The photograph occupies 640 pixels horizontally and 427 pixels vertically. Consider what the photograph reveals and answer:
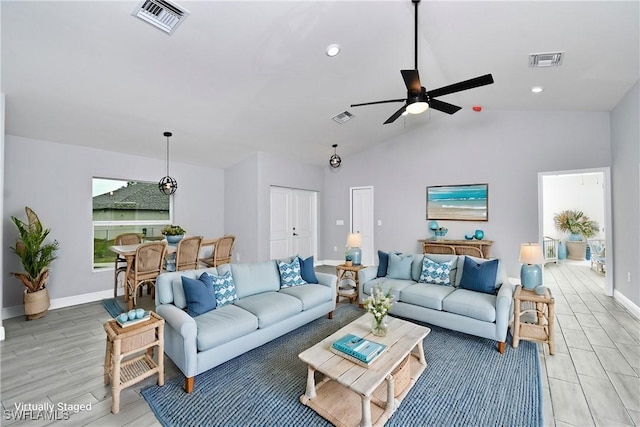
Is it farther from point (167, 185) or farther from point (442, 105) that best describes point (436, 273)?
point (167, 185)

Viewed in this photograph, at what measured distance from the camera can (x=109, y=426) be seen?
1879 millimetres

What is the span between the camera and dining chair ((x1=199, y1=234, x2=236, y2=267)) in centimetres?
483

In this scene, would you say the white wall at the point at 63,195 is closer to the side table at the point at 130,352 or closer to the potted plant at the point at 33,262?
the potted plant at the point at 33,262

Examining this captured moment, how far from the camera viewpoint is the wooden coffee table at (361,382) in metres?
1.79

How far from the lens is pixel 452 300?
313 cm

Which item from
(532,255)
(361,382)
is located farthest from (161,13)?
(532,255)

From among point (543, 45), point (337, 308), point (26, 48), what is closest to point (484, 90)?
point (543, 45)

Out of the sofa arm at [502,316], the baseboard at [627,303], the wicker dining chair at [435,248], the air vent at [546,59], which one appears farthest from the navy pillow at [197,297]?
the baseboard at [627,303]

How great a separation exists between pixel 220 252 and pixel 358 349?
353 cm

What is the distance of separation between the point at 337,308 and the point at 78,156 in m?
4.73

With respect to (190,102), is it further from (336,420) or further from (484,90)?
(484,90)

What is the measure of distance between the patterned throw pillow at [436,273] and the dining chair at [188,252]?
3472 millimetres

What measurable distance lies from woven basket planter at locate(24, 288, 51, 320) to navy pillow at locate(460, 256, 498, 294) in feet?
18.2

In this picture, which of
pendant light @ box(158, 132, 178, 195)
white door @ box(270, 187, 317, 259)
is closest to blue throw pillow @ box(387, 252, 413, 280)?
white door @ box(270, 187, 317, 259)
